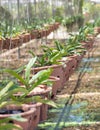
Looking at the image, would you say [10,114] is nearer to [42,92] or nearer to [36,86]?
[36,86]

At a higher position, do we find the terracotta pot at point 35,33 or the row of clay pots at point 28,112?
the row of clay pots at point 28,112

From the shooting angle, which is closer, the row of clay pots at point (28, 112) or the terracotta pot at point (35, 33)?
the row of clay pots at point (28, 112)

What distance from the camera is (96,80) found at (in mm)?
5688

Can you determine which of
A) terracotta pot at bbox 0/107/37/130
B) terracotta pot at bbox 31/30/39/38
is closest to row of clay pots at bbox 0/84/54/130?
terracotta pot at bbox 0/107/37/130

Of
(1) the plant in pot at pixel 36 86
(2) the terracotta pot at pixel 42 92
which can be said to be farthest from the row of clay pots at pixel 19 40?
(1) the plant in pot at pixel 36 86

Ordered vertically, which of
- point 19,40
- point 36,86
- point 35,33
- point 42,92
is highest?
point 36,86

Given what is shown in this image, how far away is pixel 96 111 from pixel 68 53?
75.2 inches

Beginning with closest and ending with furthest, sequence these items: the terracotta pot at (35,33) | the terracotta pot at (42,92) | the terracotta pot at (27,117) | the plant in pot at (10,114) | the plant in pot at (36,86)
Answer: the plant in pot at (10,114) < the terracotta pot at (27,117) < the plant in pot at (36,86) < the terracotta pot at (42,92) < the terracotta pot at (35,33)

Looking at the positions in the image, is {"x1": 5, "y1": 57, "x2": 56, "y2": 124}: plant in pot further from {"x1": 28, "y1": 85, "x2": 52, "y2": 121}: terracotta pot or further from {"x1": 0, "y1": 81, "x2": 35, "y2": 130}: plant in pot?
{"x1": 0, "y1": 81, "x2": 35, "y2": 130}: plant in pot

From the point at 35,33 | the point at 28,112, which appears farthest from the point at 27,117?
the point at 35,33

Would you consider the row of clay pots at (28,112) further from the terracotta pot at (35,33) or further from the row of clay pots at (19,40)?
the terracotta pot at (35,33)

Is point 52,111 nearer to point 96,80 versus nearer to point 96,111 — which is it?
point 96,111

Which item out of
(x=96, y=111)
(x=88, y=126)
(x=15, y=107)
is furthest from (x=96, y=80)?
(x=15, y=107)

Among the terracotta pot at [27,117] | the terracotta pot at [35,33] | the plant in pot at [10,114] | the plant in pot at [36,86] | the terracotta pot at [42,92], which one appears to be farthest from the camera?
the terracotta pot at [35,33]
